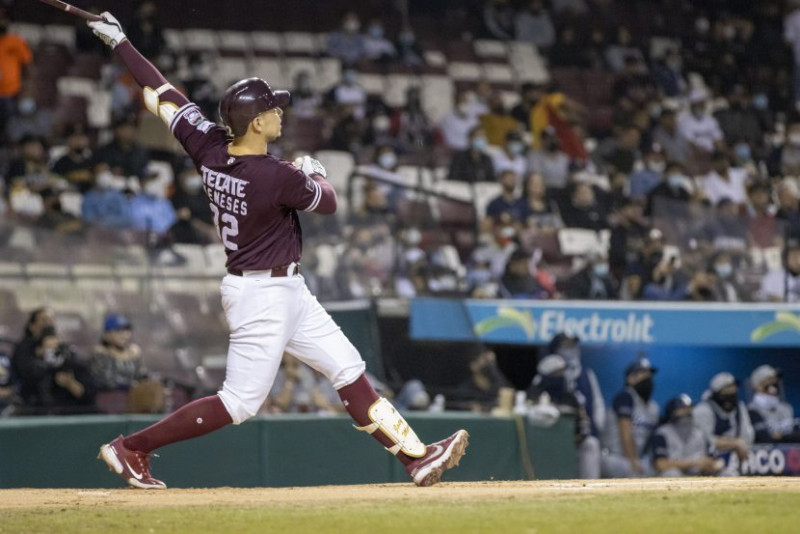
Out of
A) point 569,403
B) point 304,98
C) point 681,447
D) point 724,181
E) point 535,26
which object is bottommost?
point 681,447

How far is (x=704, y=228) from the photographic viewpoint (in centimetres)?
1236

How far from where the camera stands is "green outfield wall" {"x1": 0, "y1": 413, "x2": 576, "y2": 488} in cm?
891

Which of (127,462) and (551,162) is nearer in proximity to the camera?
(127,462)

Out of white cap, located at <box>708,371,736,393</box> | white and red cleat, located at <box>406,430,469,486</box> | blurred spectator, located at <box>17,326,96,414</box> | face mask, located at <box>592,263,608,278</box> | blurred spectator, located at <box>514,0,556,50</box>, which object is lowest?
white cap, located at <box>708,371,736,393</box>

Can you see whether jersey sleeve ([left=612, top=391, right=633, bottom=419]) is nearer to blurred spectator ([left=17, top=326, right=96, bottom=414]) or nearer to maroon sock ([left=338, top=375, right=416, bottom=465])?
blurred spectator ([left=17, top=326, right=96, bottom=414])

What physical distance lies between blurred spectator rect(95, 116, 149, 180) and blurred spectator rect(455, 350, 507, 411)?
325cm

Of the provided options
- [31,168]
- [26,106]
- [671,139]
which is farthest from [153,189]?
[671,139]

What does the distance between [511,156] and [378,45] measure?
72.2 inches

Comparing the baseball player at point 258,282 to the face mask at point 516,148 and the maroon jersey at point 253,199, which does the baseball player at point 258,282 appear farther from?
the face mask at point 516,148

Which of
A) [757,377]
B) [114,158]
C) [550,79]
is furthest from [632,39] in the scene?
[114,158]

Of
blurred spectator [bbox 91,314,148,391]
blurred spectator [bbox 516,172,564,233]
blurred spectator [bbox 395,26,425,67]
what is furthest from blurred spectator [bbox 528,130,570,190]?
blurred spectator [bbox 91,314,148,391]

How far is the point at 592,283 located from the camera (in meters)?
12.1

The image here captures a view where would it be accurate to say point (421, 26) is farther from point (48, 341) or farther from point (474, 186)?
point (48, 341)

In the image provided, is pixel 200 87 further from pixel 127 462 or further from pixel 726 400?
Answer: pixel 127 462
